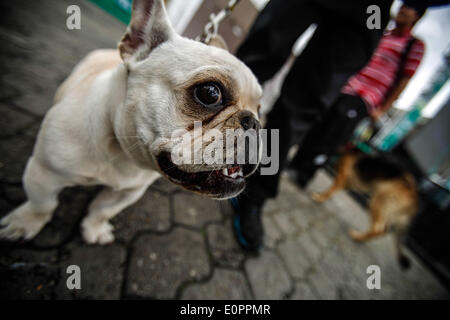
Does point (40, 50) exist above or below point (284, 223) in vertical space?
below

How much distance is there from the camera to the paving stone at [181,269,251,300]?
1.46 meters

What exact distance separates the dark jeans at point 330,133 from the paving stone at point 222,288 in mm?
2624

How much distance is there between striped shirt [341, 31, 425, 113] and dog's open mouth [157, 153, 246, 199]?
9.87ft

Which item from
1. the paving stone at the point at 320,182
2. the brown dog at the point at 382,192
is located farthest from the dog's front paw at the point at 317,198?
the paving stone at the point at 320,182

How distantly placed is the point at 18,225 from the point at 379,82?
456cm

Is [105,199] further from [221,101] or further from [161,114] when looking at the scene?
[221,101]

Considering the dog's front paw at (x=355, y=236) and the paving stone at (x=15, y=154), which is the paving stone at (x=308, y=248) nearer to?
the dog's front paw at (x=355, y=236)

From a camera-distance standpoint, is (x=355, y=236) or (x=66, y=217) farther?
(x=355, y=236)

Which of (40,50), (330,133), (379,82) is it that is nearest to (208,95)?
(330,133)

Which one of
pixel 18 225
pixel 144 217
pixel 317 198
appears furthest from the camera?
pixel 317 198

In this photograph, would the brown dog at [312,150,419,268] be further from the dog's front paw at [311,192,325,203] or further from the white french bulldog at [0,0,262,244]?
the white french bulldog at [0,0,262,244]

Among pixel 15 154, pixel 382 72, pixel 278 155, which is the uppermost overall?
pixel 382 72

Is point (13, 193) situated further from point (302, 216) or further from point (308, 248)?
point (302, 216)

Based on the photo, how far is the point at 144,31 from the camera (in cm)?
113
